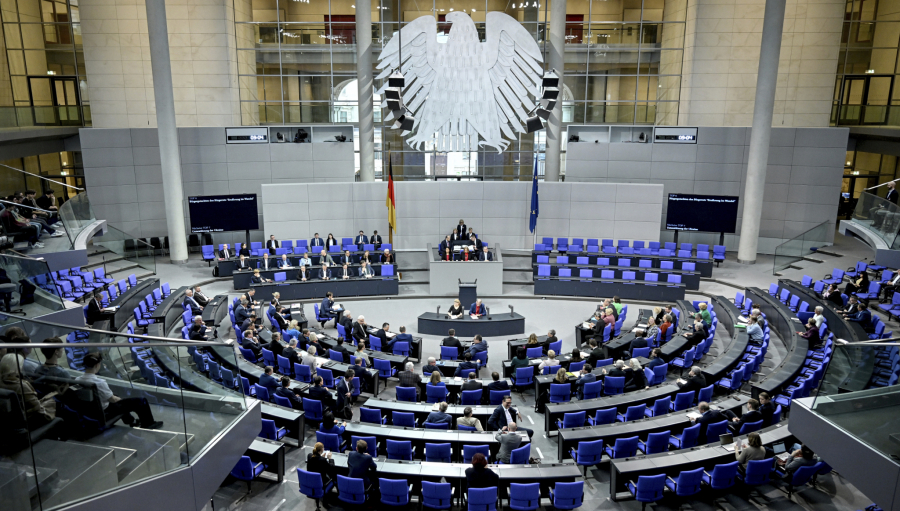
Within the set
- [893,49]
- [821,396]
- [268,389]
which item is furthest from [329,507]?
[893,49]

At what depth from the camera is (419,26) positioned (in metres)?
20.5

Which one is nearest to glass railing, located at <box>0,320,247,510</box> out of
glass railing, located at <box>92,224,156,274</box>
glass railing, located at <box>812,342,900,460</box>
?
glass railing, located at <box>812,342,900,460</box>

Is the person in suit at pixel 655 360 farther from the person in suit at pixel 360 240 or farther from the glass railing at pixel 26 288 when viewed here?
the person in suit at pixel 360 240

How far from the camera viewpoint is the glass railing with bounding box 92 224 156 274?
19172 millimetres

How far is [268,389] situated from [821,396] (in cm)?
805

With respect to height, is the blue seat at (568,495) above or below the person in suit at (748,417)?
below

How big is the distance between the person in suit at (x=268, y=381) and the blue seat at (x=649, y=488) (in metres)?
5.98

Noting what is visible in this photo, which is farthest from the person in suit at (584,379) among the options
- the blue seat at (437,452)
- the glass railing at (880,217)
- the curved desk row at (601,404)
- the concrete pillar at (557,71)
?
the concrete pillar at (557,71)

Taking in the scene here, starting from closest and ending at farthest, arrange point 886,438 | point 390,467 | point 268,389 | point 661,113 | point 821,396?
point 886,438
point 821,396
point 390,467
point 268,389
point 661,113

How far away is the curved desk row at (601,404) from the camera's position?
1015 centimetres

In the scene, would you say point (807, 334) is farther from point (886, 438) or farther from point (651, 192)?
point (651, 192)

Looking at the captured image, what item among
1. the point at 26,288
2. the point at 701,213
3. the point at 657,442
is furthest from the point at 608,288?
the point at 26,288

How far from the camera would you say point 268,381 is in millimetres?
10477

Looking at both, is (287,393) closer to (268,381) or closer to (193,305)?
(268,381)
